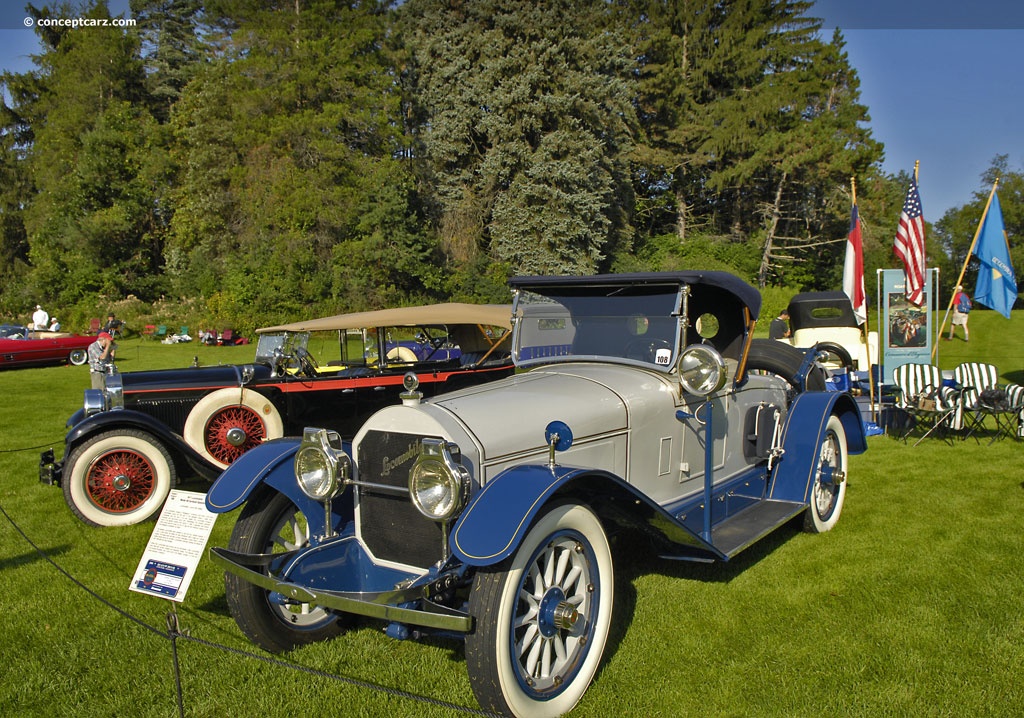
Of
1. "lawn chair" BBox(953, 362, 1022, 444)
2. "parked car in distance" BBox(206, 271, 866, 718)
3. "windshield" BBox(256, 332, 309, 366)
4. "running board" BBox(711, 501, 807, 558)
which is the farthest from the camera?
"windshield" BBox(256, 332, 309, 366)

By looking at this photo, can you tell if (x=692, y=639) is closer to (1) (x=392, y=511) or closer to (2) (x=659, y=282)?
(1) (x=392, y=511)

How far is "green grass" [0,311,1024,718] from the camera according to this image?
3.28 metres

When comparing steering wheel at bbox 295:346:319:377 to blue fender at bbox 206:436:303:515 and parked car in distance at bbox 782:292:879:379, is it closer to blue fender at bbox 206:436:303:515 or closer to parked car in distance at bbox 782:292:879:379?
blue fender at bbox 206:436:303:515

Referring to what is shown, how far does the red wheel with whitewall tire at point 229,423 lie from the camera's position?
23.2 feet

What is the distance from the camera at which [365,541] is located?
3590 mm

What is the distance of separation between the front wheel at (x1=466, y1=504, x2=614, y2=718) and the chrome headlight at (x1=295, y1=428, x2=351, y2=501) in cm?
96

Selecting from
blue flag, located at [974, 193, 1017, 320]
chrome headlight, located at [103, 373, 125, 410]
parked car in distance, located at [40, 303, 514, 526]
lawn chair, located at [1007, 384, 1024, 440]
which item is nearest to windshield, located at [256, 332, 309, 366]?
parked car in distance, located at [40, 303, 514, 526]

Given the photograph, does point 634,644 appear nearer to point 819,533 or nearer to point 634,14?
point 819,533

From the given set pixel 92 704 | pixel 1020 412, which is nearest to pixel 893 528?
pixel 1020 412

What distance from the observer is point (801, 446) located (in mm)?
5250

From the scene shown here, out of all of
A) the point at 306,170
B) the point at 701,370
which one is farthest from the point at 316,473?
the point at 306,170

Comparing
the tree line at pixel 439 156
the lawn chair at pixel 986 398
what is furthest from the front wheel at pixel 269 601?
the tree line at pixel 439 156

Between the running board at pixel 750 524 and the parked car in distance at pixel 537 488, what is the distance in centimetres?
2

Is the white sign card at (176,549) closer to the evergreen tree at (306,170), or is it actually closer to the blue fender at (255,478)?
the blue fender at (255,478)
